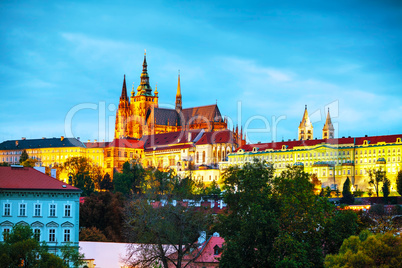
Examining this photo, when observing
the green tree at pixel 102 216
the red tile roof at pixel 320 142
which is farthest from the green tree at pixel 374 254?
the red tile roof at pixel 320 142

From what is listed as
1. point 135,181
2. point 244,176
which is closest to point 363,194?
point 135,181

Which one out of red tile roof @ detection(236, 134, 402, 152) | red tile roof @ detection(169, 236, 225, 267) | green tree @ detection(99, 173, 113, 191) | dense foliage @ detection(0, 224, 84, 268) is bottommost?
red tile roof @ detection(169, 236, 225, 267)

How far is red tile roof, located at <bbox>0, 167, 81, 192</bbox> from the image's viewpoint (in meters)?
59.4

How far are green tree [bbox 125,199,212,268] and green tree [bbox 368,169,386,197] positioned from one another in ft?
317

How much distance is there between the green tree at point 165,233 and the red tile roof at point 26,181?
7304mm

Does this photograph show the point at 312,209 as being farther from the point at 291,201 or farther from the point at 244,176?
the point at 244,176

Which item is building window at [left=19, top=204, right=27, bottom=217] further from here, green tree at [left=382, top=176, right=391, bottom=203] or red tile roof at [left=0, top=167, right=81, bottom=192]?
green tree at [left=382, top=176, right=391, bottom=203]

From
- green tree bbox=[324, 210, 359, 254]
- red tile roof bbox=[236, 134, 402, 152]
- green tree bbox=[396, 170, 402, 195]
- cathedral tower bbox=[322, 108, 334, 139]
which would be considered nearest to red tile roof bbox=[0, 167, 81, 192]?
green tree bbox=[324, 210, 359, 254]

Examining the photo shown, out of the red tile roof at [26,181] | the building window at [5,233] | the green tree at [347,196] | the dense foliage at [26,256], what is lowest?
the dense foliage at [26,256]

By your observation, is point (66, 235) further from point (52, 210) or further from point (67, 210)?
point (52, 210)

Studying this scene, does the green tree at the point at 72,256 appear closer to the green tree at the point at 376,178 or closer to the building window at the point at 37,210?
the building window at the point at 37,210

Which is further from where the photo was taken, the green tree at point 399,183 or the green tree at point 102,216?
the green tree at point 399,183

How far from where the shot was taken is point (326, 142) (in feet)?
559

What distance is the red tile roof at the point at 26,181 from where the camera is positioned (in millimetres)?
59375
